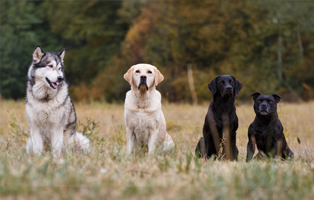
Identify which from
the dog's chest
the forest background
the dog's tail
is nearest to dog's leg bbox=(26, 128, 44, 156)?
the dog's chest

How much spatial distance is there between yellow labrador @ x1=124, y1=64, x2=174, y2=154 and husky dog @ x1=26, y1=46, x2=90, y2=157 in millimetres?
985

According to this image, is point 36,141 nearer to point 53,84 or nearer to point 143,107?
point 53,84

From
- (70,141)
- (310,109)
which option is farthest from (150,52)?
(70,141)

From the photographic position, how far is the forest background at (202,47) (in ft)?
74.9

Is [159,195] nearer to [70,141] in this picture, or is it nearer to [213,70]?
[70,141]

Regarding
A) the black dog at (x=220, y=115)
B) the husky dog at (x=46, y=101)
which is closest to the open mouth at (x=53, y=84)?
the husky dog at (x=46, y=101)

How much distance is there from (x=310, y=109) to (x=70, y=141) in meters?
8.36

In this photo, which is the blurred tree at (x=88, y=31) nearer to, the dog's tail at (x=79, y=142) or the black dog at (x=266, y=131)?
the dog's tail at (x=79, y=142)

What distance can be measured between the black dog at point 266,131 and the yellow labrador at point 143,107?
4.45ft

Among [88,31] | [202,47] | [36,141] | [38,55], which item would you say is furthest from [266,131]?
[88,31]

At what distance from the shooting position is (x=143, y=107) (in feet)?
19.0

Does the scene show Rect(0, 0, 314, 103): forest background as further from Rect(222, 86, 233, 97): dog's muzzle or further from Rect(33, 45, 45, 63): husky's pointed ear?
Rect(33, 45, 45, 63): husky's pointed ear

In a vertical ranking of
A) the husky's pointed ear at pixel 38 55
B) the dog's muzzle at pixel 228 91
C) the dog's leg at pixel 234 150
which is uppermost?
the husky's pointed ear at pixel 38 55

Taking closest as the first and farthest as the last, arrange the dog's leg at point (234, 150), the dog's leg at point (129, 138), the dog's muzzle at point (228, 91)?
1. the dog's muzzle at point (228, 91)
2. the dog's leg at point (234, 150)
3. the dog's leg at point (129, 138)
